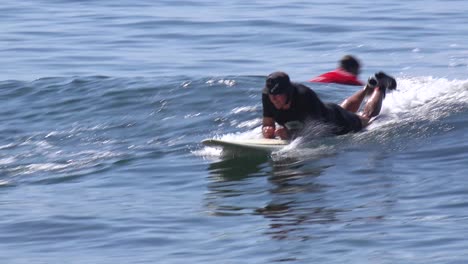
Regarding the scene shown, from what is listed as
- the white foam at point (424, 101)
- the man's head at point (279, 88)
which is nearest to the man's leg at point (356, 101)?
the white foam at point (424, 101)

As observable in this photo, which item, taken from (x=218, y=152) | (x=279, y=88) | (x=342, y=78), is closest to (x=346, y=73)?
(x=342, y=78)

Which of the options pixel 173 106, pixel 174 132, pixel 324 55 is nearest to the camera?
pixel 174 132

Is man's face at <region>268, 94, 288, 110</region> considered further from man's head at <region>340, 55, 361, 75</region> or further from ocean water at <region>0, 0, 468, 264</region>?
man's head at <region>340, 55, 361, 75</region>

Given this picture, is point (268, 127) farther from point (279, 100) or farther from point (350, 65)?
point (350, 65)

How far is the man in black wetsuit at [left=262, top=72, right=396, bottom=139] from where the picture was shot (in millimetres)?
12547

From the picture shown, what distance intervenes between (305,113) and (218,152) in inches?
43.0

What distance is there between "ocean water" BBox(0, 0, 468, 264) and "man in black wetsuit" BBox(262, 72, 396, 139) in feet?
0.56

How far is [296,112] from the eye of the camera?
1295 centimetres

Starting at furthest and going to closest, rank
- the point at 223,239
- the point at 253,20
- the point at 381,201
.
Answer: the point at 253,20 → the point at 381,201 → the point at 223,239

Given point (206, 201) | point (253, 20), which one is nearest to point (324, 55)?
point (253, 20)

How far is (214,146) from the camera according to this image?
13281 mm

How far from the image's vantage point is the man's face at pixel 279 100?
1259 centimetres

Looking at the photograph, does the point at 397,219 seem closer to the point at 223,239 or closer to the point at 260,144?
the point at 223,239

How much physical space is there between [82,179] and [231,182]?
1553mm
